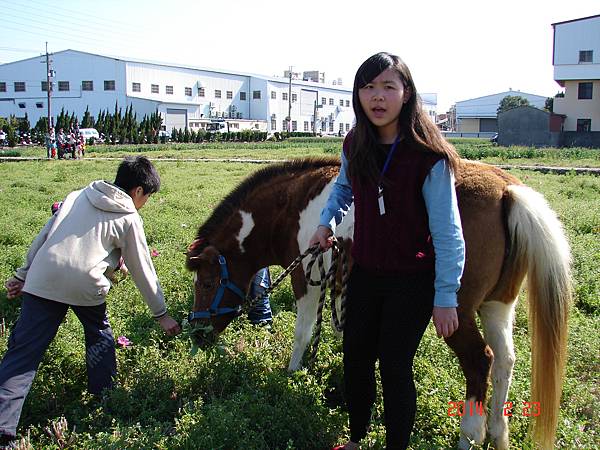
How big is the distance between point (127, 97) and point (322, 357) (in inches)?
2236

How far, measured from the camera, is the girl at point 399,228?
7.79 ft

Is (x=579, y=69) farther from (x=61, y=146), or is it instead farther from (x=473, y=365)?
(x=473, y=365)

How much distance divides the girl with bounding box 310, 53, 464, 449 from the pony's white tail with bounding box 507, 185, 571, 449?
771 millimetres

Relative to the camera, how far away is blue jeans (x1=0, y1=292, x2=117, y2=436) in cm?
304

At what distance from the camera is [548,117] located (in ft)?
148

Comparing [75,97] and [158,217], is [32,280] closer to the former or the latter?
[158,217]

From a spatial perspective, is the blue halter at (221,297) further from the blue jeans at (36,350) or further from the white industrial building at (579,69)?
the white industrial building at (579,69)

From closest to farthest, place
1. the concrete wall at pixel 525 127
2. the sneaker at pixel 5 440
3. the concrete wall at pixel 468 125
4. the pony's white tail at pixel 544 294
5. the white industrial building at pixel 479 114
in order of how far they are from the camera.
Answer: the pony's white tail at pixel 544 294
the sneaker at pixel 5 440
the concrete wall at pixel 525 127
the white industrial building at pixel 479 114
the concrete wall at pixel 468 125

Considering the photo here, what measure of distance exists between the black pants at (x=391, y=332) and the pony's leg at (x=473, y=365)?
437 mm

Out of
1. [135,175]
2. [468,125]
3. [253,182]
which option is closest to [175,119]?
[468,125]

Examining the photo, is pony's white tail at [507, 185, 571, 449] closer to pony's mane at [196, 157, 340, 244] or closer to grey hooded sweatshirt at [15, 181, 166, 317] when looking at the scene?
pony's mane at [196, 157, 340, 244]

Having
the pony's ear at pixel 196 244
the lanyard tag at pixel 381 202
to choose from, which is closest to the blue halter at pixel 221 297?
the pony's ear at pixel 196 244

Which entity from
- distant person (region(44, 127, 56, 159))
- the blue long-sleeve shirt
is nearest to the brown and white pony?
the blue long-sleeve shirt

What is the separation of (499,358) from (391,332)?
39.7 inches
